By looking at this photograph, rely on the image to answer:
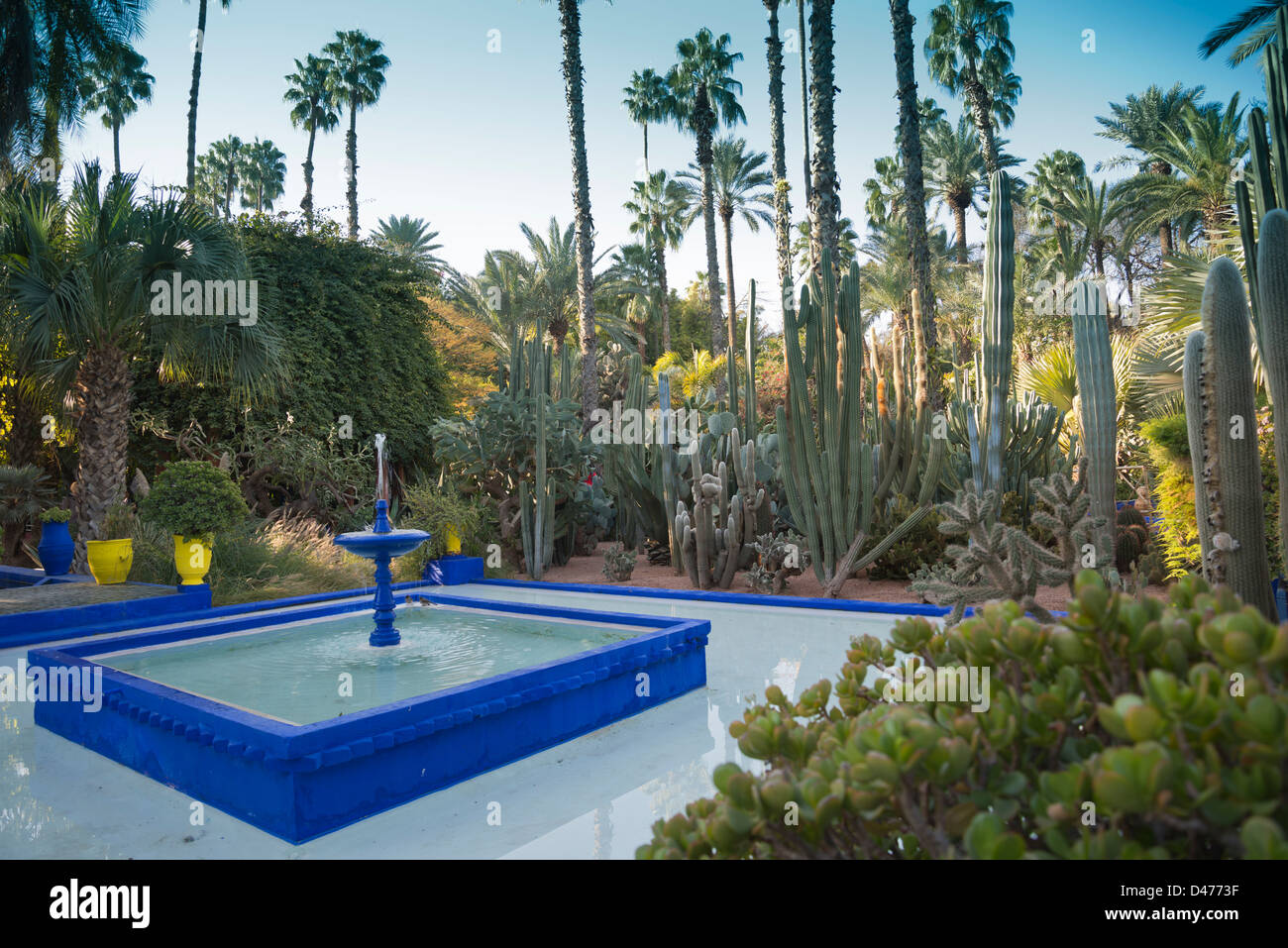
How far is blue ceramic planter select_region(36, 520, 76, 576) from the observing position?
31.6 ft

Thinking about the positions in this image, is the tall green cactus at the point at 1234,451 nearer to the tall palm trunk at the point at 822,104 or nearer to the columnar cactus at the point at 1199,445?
the columnar cactus at the point at 1199,445

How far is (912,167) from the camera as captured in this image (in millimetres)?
13172

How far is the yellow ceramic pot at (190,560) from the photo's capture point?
338 inches

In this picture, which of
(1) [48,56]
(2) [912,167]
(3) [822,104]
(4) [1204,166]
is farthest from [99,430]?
(4) [1204,166]

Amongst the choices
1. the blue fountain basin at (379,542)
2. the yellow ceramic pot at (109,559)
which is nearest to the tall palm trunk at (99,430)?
the yellow ceramic pot at (109,559)

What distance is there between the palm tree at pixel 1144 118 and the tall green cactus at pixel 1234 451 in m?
30.0

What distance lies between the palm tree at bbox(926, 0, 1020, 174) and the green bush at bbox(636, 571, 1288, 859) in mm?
26593

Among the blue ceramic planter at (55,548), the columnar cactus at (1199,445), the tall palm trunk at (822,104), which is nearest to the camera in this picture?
the columnar cactus at (1199,445)

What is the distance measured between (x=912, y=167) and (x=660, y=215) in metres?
22.0

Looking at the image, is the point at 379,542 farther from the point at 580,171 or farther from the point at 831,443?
the point at 580,171

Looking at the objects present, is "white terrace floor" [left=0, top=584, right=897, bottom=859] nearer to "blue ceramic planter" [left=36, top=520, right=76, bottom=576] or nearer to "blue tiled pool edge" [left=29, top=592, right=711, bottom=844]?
"blue tiled pool edge" [left=29, top=592, right=711, bottom=844]
